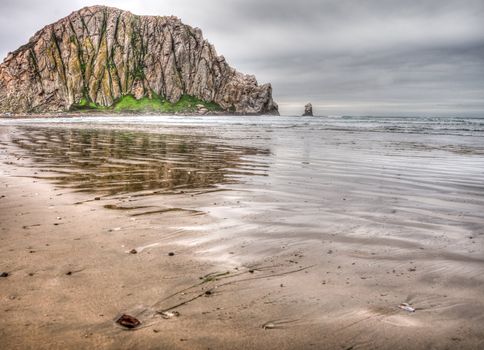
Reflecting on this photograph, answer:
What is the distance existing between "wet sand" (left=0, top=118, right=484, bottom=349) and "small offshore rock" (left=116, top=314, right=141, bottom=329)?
6cm

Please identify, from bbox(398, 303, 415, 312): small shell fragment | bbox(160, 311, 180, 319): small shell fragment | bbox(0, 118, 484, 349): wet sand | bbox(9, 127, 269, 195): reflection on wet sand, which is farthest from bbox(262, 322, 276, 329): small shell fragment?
bbox(9, 127, 269, 195): reflection on wet sand

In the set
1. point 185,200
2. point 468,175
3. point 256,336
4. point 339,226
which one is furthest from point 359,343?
point 468,175

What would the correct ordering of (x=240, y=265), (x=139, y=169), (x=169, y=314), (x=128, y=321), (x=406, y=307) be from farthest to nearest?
(x=139, y=169) < (x=240, y=265) < (x=406, y=307) < (x=169, y=314) < (x=128, y=321)

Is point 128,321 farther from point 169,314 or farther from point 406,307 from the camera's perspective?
point 406,307

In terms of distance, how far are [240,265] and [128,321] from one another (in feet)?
5.68

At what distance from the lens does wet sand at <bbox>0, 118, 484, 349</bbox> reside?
3.13m

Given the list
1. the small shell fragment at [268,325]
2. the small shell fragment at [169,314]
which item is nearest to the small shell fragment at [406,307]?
the small shell fragment at [268,325]

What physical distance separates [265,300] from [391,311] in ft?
3.97

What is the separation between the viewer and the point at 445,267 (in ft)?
15.2

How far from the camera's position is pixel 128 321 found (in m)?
3.18

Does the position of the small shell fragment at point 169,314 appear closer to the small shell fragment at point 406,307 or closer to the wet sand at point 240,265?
the wet sand at point 240,265

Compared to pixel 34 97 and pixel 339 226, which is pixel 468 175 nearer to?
pixel 339 226

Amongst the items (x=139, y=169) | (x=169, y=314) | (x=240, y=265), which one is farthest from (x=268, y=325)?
(x=139, y=169)

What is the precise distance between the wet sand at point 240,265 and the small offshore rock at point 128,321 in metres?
0.06
